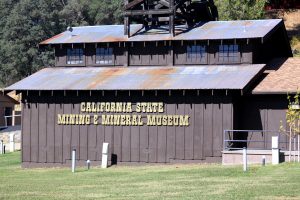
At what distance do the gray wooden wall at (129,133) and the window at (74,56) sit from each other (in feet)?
11.7

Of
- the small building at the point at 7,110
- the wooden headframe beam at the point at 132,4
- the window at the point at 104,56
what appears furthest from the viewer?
the small building at the point at 7,110

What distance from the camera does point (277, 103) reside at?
36000mm


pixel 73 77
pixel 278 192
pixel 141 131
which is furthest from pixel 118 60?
pixel 278 192

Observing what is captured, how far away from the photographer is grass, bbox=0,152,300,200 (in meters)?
22.0

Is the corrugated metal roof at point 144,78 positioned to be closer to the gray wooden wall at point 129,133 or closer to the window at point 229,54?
the window at point 229,54

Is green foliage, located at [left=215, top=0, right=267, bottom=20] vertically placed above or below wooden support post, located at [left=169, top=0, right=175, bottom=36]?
above

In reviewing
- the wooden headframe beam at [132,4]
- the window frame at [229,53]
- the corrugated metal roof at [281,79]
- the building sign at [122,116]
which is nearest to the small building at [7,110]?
the wooden headframe beam at [132,4]

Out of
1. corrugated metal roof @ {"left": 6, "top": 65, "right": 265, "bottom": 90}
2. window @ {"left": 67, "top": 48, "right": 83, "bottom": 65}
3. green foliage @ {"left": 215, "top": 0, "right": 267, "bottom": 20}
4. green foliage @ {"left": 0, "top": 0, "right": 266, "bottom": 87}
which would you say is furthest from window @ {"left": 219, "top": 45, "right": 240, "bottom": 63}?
green foliage @ {"left": 0, "top": 0, "right": 266, "bottom": 87}

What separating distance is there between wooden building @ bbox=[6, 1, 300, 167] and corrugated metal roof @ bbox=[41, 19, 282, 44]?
0.19ft

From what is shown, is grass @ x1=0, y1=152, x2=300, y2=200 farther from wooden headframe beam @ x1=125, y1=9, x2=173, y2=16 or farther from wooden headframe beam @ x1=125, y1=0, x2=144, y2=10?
wooden headframe beam @ x1=125, y1=0, x2=144, y2=10

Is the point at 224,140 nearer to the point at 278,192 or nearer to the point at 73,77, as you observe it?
the point at 73,77

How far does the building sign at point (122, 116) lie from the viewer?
36.6 meters

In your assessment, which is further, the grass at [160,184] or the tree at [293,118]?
the tree at [293,118]

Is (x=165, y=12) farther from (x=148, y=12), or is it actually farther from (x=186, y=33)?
(x=186, y=33)
